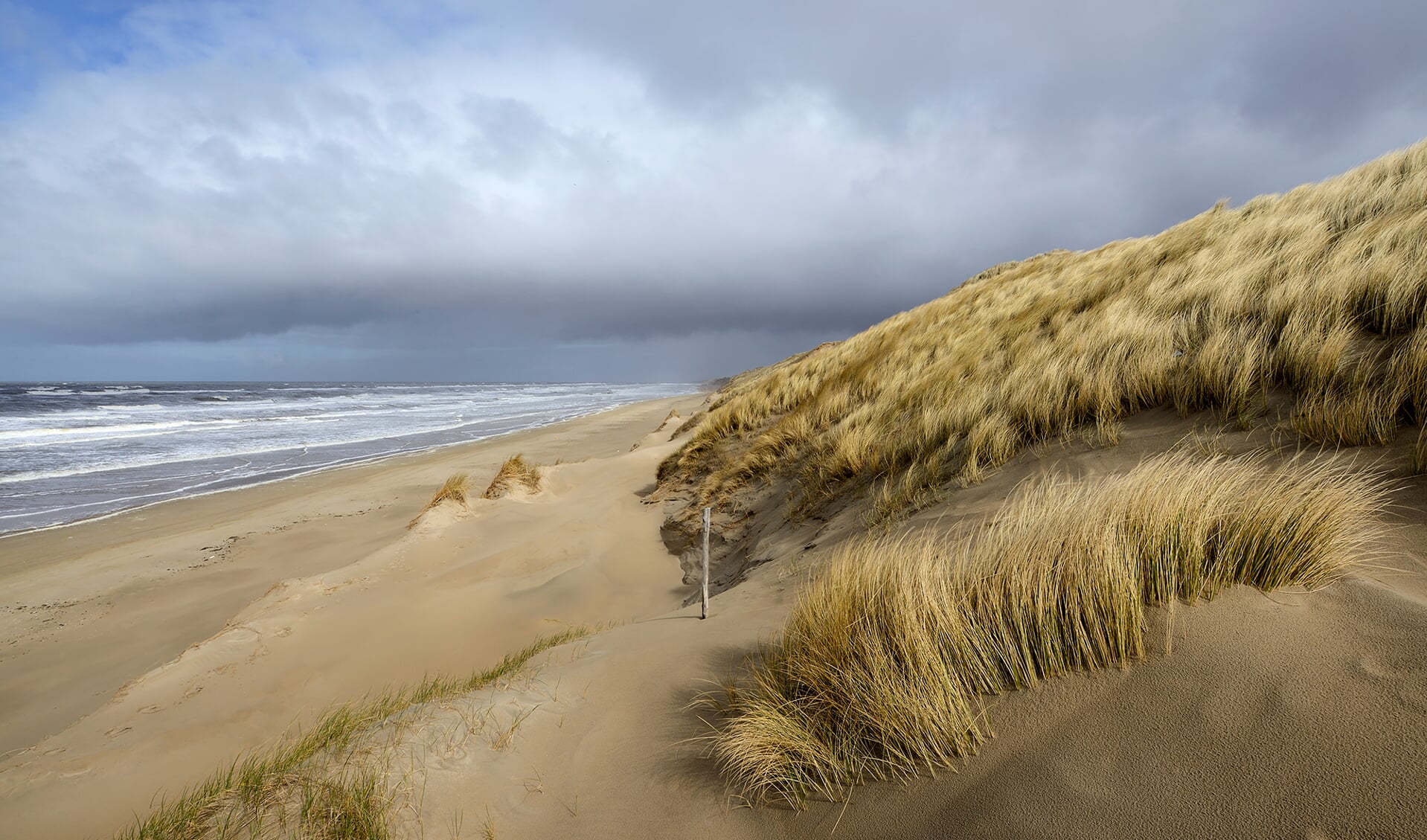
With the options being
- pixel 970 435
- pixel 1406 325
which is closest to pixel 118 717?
pixel 970 435

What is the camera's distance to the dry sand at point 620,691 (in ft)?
5.39

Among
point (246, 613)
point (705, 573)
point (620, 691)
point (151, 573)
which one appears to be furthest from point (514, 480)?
point (620, 691)

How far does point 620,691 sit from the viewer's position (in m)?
3.51

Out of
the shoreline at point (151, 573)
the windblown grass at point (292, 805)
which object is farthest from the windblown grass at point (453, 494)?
the windblown grass at point (292, 805)

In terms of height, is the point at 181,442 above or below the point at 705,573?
below

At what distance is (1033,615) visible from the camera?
2.33 metres

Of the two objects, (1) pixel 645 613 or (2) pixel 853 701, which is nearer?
(2) pixel 853 701

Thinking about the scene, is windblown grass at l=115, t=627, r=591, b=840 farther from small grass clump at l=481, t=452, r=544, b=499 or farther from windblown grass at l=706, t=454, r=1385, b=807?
small grass clump at l=481, t=452, r=544, b=499

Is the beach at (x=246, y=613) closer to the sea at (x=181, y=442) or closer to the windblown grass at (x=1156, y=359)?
the windblown grass at (x=1156, y=359)

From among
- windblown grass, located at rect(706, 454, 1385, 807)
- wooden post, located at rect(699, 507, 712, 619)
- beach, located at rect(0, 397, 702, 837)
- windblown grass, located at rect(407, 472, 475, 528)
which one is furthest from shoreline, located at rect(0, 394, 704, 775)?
windblown grass, located at rect(706, 454, 1385, 807)

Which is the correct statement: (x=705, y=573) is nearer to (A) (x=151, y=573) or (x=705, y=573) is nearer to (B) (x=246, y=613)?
(B) (x=246, y=613)

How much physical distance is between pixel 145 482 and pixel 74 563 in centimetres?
788

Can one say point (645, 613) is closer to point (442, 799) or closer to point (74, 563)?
point (442, 799)

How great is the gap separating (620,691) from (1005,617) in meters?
2.18
